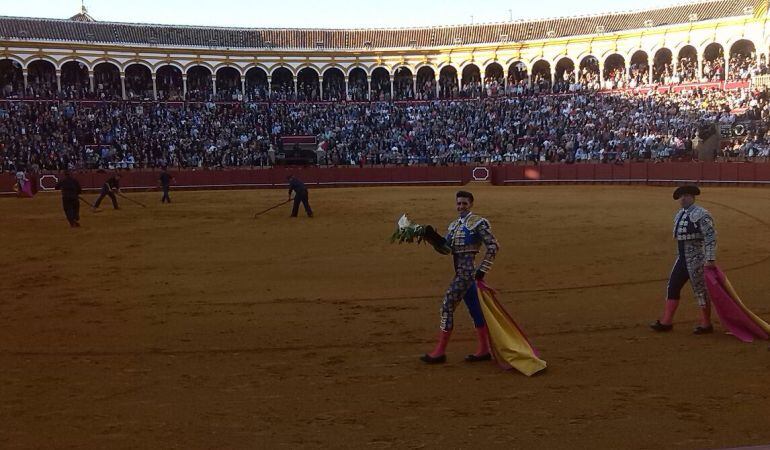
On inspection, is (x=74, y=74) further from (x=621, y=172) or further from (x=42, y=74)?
(x=621, y=172)

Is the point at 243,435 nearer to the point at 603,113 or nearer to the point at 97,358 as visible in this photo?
the point at 97,358

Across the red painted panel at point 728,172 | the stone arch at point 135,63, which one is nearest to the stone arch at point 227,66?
the stone arch at point 135,63

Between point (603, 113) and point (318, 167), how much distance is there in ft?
48.4

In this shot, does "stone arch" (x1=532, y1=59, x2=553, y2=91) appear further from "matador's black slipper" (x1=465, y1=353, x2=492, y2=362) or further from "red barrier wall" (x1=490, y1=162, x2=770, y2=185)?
"matador's black slipper" (x1=465, y1=353, x2=492, y2=362)

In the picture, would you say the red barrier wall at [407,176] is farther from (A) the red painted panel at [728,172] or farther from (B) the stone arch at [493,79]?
(B) the stone arch at [493,79]

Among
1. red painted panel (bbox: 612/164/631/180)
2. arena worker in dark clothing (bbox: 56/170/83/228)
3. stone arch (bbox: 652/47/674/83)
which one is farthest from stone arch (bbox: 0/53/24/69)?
stone arch (bbox: 652/47/674/83)

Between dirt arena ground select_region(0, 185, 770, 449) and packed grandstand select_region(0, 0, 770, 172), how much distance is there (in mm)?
22036

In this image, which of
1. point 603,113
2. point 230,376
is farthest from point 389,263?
point 603,113

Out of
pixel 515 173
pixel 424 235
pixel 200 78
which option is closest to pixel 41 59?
pixel 200 78

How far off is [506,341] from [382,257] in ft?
19.9

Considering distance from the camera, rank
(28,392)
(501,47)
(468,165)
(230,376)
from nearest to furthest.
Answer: (28,392), (230,376), (468,165), (501,47)

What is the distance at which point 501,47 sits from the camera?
48594 millimetres

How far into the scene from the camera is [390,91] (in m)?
49.5

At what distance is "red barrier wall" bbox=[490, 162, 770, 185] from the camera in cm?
2703
